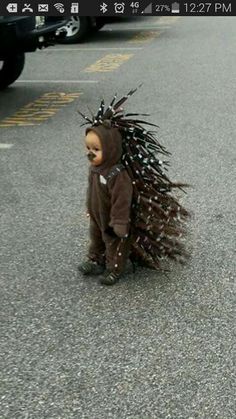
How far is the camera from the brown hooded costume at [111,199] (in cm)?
288

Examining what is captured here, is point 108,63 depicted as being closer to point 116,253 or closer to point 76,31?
point 76,31

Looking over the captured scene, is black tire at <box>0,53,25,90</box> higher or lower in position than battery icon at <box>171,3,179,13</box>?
lower

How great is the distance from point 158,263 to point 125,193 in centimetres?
48

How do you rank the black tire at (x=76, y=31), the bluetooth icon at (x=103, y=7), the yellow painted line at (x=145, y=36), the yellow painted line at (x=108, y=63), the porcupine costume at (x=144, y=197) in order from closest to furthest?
the porcupine costume at (x=144, y=197)
the bluetooth icon at (x=103, y=7)
the yellow painted line at (x=108, y=63)
the black tire at (x=76, y=31)
the yellow painted line at (x=145, y=36)

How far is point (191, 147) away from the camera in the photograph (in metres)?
5.30

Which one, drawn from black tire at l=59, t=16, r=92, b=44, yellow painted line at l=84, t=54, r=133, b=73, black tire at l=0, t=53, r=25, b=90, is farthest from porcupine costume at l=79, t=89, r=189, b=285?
black tire at l=59, t=16, r=92, b=44

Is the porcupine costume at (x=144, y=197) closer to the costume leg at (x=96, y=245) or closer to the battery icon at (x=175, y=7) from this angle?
the costume leg at (x=96, y=245)

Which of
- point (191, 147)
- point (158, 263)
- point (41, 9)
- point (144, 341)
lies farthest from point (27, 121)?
point (144, 341)

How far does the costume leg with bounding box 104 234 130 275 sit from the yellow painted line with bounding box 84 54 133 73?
5.85 metres

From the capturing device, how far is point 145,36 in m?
11.8

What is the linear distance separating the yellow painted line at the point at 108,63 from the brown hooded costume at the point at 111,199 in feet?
19.2

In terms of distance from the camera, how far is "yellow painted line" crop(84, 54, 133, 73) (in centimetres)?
872

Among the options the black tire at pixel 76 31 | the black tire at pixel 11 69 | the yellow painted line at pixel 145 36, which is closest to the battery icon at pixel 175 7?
the black tire at pixel 11 69

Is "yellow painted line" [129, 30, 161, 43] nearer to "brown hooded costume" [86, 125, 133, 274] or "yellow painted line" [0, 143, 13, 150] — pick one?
"yellow painted line" [0, 143, 13, 150]
